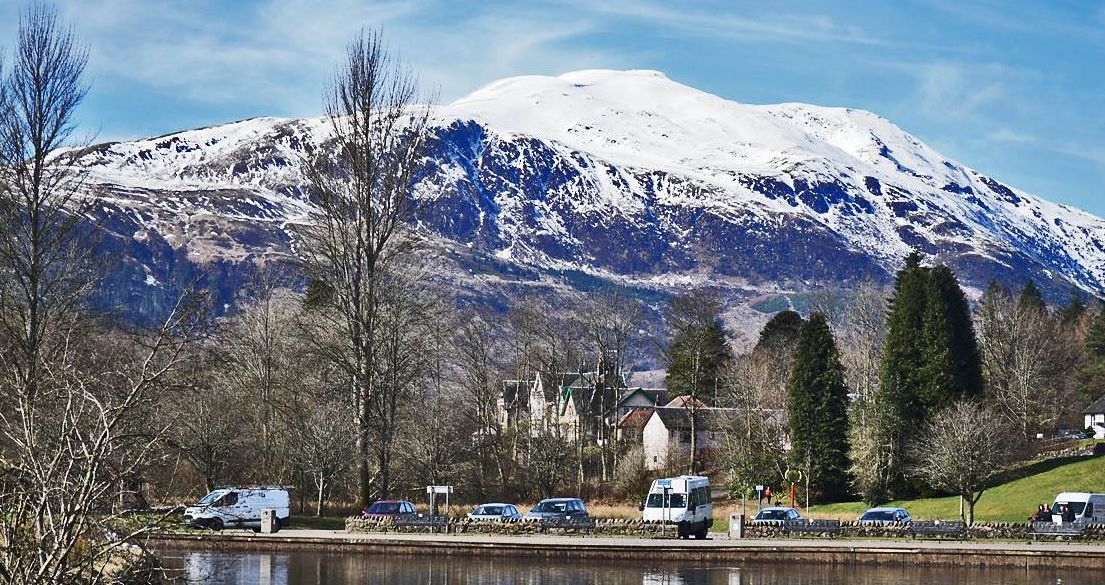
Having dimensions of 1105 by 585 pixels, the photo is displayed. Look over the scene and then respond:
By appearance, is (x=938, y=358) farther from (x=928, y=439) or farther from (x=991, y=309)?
(x=991, y=309)

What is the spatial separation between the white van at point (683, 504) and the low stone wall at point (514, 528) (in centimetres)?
125

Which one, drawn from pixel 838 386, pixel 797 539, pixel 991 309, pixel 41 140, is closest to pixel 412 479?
pixel 838 386

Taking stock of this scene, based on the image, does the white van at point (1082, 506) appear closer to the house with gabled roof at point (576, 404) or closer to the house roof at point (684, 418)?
the house with gabled roof at point (576, 404)

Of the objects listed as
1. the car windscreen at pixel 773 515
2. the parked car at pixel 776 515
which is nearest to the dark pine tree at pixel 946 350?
the parked car at pixel 776 515

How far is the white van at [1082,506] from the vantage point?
5950 centimetres

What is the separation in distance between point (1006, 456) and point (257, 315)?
149 ft

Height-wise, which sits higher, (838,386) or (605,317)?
(605,317)

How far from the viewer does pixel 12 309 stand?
45.2 meters

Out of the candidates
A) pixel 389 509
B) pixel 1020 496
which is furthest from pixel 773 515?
pixel 1020 496

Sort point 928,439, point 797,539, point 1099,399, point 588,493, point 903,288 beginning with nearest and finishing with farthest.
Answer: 1. point 797,539
2. point 928,439
3. point 588,493
4. point 903,288
5. point 1099,399

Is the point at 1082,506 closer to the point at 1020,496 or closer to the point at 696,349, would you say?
the point at 1020,496

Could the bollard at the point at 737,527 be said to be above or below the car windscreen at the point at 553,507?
below

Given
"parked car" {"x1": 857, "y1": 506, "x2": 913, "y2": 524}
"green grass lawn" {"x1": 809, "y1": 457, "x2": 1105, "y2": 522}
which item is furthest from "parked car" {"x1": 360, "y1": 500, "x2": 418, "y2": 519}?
"green grass lawn" {"x1": 809, "y1": 457, "x2": 1105, "y2": 522}

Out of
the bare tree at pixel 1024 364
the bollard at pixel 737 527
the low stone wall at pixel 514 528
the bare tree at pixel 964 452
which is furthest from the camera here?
the bare tree at pixel 1024 364
